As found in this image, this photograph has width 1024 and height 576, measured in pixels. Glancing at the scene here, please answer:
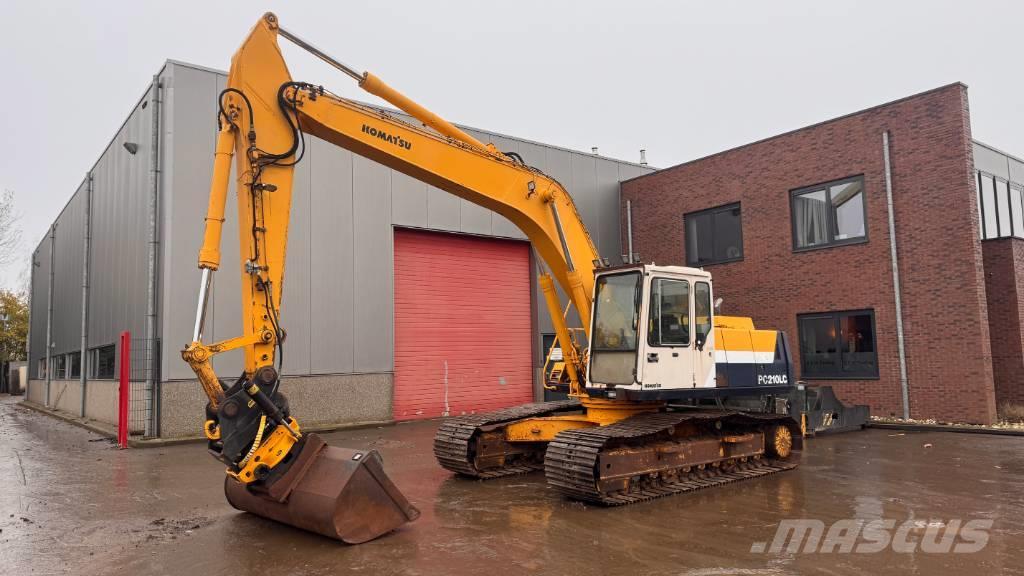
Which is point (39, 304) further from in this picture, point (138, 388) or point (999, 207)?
point (999, 207)

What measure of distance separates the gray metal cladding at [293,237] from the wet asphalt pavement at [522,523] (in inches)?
179

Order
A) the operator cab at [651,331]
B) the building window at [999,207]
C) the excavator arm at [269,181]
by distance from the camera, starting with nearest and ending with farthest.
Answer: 1. the excavator arm at [269,181]
2. the operator cab at [651,331]
3. the building window at [999,207]

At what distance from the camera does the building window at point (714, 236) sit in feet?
64.3

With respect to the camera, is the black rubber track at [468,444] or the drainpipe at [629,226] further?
the drainpipe at [629,226]

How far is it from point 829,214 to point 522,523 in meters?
13.7

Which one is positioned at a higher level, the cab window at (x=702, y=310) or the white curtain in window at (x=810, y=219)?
the white curtain in window at (x=810, y=219)

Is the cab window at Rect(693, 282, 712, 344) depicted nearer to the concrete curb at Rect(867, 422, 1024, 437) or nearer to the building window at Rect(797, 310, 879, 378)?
the concrete curb at Rect(867, 422, 1024, 437)

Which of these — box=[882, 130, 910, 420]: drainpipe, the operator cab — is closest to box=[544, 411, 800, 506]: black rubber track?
the operator cab

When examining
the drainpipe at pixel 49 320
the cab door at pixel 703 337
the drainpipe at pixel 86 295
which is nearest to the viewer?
the cab door at pixel 703 337

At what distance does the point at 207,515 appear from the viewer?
7.75 meters

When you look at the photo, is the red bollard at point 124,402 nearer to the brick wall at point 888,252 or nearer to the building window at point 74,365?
the building window at point 74,365

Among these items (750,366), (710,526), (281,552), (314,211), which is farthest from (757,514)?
(314,211)

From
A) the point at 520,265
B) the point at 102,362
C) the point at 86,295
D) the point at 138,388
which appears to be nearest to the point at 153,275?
the point at 138,388

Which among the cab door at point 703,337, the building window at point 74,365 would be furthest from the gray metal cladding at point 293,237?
the cab door at point 703,337
